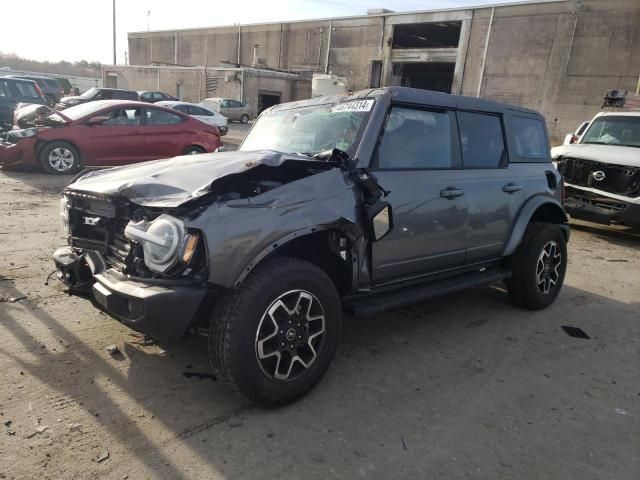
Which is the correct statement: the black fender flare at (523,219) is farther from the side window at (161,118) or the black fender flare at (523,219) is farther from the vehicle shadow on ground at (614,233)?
the side window at (161,118)

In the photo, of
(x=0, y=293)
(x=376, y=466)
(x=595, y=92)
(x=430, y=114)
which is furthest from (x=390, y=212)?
(x=595, y=92)

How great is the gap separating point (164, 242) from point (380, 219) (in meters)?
1.36

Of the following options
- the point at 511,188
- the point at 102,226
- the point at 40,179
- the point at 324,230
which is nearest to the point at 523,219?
the point at 511,188

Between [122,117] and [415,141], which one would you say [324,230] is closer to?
[415,141]

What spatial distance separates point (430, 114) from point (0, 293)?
3.86 m

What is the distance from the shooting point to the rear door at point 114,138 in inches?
373

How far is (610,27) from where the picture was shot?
1057 inches

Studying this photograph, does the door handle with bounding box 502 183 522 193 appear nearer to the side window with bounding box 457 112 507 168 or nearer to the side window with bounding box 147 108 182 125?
the side window with bounding box 457 112 507 168

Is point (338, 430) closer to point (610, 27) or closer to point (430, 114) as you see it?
point (430, 114)

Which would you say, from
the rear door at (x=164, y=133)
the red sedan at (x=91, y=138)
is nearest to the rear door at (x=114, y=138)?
the red sedan at (x=91, y=138)

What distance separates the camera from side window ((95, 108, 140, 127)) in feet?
31.4

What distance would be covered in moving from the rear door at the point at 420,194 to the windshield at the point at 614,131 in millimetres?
6404

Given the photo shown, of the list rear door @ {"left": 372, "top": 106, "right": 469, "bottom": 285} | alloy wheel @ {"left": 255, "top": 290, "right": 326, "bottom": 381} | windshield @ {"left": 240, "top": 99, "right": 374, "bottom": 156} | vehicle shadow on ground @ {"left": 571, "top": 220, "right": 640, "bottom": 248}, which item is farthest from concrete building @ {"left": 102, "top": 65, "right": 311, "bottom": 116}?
alloy wheel @ {"left": 255, "top": 290, "right": 326, "bottom": 381}

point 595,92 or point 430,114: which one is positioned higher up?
point 595,92
